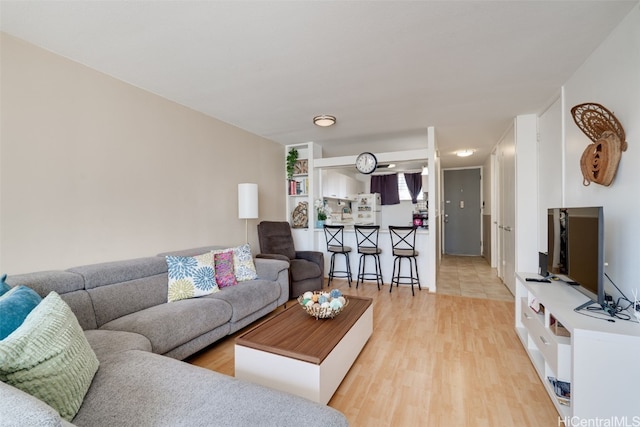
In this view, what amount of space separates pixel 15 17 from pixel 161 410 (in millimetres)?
2362

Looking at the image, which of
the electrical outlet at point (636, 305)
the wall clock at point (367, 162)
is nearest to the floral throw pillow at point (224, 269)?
the wall clock at point (367, 162)

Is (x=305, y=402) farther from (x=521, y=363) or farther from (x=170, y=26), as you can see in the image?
(x=170, y=26)

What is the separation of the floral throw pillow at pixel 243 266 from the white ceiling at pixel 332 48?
1.63 m

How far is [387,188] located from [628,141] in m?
4.93

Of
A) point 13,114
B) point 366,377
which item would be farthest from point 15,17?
point 366,377

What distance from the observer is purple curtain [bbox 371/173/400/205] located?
6461 millimetres

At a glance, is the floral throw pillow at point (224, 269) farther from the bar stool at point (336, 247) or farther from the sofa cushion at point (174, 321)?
the bar stool at point (336, 247)

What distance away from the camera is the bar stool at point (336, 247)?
443 cm

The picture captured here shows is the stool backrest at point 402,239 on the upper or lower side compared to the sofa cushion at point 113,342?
upper

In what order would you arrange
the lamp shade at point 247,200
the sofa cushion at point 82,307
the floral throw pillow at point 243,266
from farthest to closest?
the lamp shade at point 247,200 → the floral throw pillow at point 243,266 → the sofa cushion at point 82,307

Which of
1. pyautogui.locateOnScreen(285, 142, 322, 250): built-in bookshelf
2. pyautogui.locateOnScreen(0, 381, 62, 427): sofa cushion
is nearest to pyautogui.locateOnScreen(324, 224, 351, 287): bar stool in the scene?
pyautogui.locateOnScreen(285, 142, 322, 250): built-in bookshelf

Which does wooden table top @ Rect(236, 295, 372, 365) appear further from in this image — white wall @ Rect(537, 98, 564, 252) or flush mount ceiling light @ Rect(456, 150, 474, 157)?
flush mount ceiling light @ Rect(456, 150, 474, 157)

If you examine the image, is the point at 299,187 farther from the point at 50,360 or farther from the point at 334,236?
the point at 50,360

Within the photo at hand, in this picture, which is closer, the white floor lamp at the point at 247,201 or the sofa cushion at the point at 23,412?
the sofa cushion at the point at 23,412
